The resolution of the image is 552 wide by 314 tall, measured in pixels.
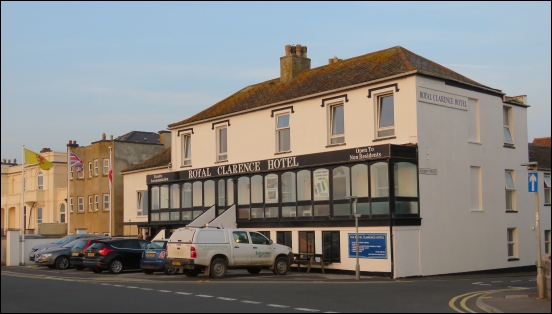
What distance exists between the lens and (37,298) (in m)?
16.4

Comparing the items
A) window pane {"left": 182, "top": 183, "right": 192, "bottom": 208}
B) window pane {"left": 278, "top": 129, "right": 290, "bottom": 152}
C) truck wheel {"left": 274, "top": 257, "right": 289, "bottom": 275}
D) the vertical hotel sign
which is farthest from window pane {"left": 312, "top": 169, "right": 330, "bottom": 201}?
window pane {"left": 182, "top": 183, "right": 192, "bottom": 208}

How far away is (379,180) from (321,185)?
3.29m

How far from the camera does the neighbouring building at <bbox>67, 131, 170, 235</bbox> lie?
50.7 m

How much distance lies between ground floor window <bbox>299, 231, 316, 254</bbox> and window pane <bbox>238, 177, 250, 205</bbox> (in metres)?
4.31

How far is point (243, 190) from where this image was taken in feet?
112

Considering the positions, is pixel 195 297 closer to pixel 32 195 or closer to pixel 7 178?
pixel 32 195

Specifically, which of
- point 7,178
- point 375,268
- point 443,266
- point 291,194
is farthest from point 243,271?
point 7,178

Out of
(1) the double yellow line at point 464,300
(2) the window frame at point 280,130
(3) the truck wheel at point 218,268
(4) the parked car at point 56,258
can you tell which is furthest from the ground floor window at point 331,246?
(4) the parked car at point 56,258

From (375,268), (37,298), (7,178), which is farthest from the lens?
(7,178)

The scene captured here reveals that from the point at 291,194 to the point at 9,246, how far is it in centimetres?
1548

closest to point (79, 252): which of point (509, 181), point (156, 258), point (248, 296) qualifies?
point (156, 258)

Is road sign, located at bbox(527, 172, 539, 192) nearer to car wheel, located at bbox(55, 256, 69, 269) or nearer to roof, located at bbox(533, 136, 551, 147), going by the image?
car wheel, located at bbox(55, 256, 69, 269)

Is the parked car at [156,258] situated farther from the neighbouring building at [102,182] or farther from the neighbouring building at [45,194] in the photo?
the neighbouring building at [45,194]

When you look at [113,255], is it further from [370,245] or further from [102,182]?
[102,182]
